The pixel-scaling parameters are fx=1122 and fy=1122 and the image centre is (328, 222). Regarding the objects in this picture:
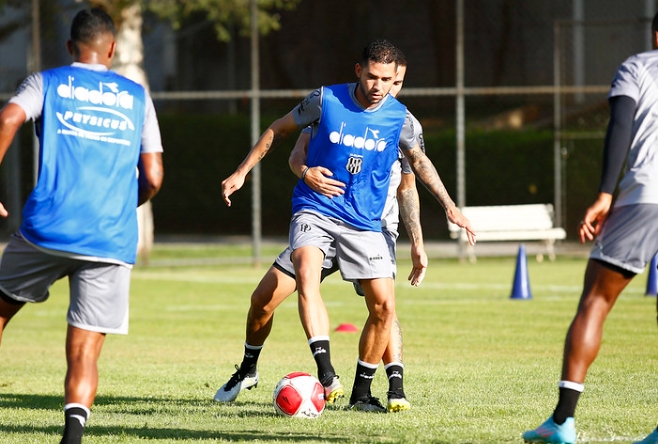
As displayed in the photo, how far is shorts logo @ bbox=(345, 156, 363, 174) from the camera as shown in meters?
6.86

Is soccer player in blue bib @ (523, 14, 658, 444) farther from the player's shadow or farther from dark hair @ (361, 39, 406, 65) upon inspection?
dark hair @ (361, 39, 406, 65)

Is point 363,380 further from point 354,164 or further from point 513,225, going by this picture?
point 513,225

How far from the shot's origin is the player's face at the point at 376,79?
6668 millimetres

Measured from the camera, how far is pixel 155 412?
6.93 metres

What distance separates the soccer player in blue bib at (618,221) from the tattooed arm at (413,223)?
79.8 inches

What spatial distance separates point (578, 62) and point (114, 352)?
65.4 ft

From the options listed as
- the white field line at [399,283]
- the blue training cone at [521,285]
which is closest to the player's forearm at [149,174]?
the blue training cone at [521,285]

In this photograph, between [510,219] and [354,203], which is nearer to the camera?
[354,203]

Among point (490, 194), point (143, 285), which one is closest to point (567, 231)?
point (490, 194)

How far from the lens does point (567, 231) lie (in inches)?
894

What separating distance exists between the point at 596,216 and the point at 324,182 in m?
2.13

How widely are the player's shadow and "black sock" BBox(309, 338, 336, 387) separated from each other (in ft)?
1.29

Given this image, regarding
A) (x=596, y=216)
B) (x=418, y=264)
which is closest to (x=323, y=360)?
(x=418, y=264)

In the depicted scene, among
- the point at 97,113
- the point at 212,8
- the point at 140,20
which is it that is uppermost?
the point at 212,8
